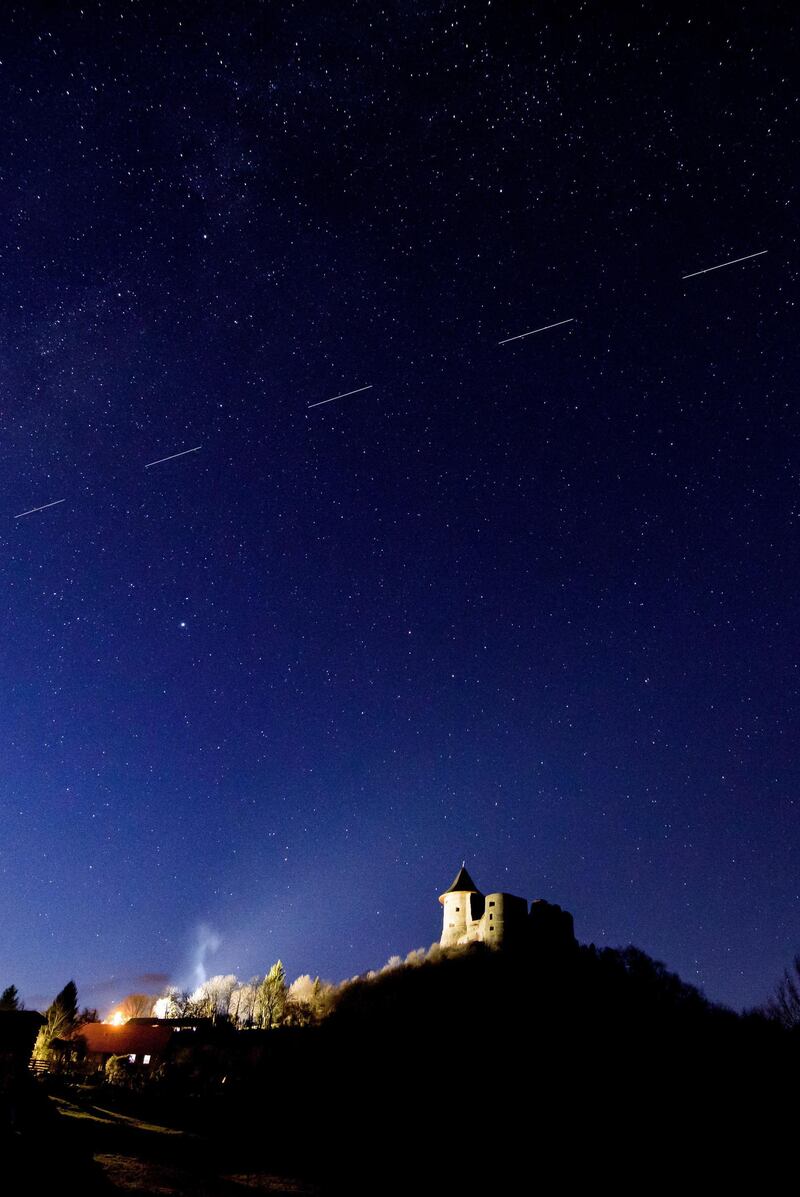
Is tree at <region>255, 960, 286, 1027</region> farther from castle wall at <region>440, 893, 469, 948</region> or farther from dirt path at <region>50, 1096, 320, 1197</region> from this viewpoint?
dirt path at <region>50, 1096, 320, 1197</region>

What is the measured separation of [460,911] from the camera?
82.2 meters

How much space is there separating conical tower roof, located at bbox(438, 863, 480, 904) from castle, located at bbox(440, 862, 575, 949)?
9.77 ft

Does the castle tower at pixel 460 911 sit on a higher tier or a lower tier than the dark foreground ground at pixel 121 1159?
higher

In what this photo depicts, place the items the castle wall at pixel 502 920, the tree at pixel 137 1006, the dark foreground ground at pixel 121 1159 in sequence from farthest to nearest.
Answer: the tree at pixel 137 1006, the castle wall at pixel 502 920, the dark foreground ground at pixel 121 1159

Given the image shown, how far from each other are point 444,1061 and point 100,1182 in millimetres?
40738

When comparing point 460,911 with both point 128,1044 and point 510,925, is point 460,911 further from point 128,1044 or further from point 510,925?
point 128,1044

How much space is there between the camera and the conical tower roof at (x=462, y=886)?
84.3 m

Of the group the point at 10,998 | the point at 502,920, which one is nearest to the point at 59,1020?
the point at 10,998

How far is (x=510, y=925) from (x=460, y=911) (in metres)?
11.3

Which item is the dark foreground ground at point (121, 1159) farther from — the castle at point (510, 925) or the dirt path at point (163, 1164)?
the castle at point (510, 925)

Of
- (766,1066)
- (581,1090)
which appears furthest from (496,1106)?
(766,1066)

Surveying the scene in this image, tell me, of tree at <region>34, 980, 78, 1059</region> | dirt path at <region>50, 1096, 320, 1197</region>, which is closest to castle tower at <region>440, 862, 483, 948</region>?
tree at <region>34, 980, 78, 1059</region>

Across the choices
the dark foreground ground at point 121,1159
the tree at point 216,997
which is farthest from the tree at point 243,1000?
the dark foreground ground at point 121,1159

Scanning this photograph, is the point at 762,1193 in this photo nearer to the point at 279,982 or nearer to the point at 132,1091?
the point at 132,1091
